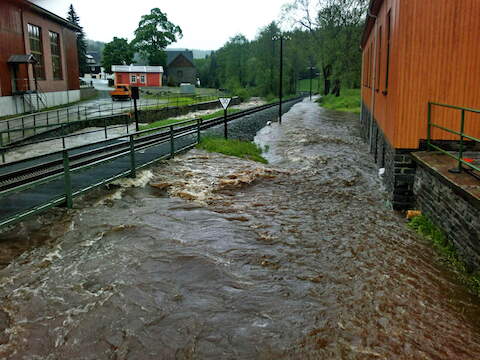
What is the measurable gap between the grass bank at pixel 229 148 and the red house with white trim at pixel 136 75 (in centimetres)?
5528

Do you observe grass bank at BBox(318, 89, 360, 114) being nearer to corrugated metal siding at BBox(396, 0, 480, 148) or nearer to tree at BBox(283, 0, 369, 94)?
tree at BBox(283, 0, 369, 94)

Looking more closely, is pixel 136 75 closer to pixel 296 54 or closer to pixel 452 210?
pixel 296 54

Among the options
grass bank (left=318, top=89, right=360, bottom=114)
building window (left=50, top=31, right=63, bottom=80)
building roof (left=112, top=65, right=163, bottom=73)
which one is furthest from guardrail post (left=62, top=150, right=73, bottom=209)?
building roof (left=112, top=65, right=163, bottom=73)

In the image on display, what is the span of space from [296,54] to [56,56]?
5231 cm

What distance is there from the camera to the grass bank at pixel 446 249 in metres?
6.12

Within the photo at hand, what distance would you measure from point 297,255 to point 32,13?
3560 cm

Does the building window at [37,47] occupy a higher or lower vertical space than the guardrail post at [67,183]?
higher

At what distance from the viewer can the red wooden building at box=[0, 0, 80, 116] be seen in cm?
3053

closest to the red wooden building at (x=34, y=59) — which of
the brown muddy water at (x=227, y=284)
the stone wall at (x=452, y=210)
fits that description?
the brown muddy water at (x=227, y=284)

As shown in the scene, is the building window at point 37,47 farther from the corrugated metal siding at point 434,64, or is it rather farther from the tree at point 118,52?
the tree at point 118,52

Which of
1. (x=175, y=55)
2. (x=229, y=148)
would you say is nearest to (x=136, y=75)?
(x=175, y=55)

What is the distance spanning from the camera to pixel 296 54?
84.4m

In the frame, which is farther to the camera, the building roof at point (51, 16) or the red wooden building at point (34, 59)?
the building roof at point (51, 16)

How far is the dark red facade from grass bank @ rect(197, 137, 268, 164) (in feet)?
49.3
